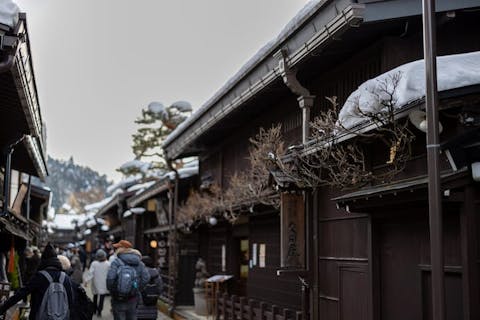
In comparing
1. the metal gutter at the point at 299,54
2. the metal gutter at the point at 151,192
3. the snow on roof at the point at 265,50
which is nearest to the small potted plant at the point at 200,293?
the metal gutter at the point at 151,192

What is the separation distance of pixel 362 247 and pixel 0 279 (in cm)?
812

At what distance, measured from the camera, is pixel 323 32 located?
1059cm

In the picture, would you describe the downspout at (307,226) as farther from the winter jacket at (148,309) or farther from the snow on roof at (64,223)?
the snow on roof at (64,223)

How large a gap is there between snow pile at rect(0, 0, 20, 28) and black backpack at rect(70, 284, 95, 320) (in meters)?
4.03

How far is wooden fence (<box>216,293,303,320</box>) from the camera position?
1318 centimetres

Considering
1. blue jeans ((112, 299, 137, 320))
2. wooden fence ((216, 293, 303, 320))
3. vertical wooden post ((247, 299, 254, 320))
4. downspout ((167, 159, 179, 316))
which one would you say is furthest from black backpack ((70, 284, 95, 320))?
downspout ((167, 159, 179, 316))

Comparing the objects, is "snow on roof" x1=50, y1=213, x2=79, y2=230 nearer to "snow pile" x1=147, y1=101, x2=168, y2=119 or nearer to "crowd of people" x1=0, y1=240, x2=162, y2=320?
"snow pile" x1=147, y1=101, x2=168, y2=119

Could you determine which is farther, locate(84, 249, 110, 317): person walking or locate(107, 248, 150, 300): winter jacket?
locate(84, 249, 110, 317): person walking

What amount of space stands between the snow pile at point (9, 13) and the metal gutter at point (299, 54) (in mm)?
4587

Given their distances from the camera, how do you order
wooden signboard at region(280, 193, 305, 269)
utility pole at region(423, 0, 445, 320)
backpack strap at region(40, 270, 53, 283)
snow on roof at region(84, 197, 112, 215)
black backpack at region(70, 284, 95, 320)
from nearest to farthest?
utility pole at region(423, 0, 445, 320)
backpack strap at region(40, 270, 53, 283)
black backpack at region(70, 284, 95, 320)
wooden signboard at region(280, 193, 305, 269)
snow on roof at region(84, 197, 112, 215)

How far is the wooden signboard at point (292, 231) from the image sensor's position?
42.2 feet

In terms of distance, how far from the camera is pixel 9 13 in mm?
7000

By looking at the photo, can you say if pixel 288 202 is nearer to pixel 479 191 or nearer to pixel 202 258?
pixel 479 191

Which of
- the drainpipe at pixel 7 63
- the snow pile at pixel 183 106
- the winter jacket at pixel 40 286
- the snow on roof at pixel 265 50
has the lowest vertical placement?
the winter jacket at pixel 40 286
